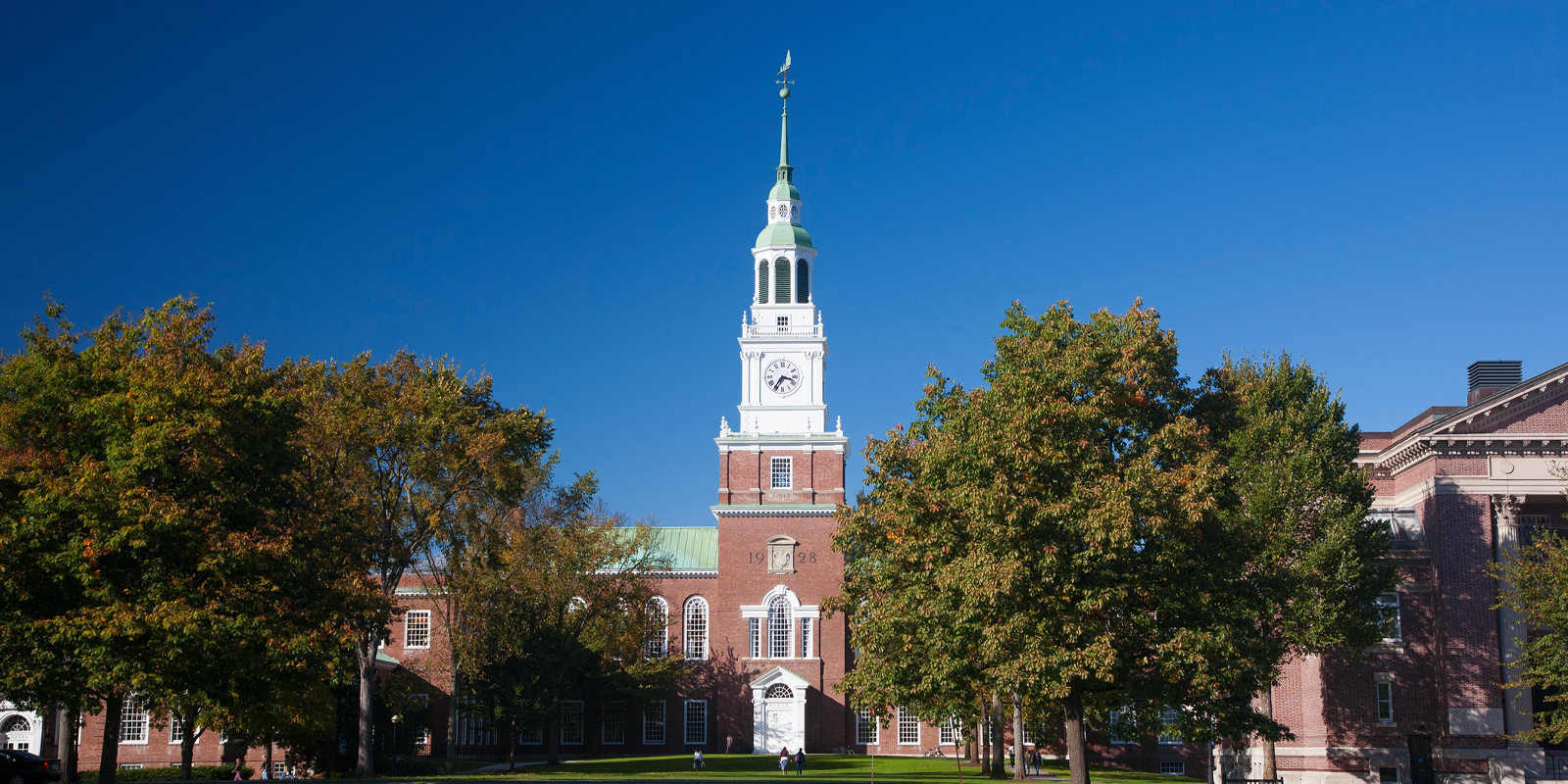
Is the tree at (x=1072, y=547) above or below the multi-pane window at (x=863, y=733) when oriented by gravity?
above

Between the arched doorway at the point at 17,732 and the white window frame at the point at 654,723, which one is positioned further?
the white window frame at the point at 654,723

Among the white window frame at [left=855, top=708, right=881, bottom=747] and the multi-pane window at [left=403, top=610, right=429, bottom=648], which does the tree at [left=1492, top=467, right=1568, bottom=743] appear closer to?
the white window frame at [left=855, top=708, right=881, bottom=747]

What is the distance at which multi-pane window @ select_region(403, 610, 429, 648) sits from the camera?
64.8 meters

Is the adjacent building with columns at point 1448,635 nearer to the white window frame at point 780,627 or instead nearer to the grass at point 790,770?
the grass at point 790,770

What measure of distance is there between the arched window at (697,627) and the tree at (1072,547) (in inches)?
1174

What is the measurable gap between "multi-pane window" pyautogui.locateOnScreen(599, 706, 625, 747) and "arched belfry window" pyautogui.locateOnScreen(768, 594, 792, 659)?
8544 millimetres

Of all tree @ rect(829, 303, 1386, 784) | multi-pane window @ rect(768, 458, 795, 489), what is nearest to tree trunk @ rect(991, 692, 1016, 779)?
tree @ rect(829, 303, 1386, 784)

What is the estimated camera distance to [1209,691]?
98.5 ft

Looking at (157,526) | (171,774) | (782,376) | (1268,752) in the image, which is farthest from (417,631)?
(1268,752)

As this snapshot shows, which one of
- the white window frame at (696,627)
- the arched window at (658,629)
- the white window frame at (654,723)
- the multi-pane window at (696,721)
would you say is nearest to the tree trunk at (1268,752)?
the arched window at (658,629)

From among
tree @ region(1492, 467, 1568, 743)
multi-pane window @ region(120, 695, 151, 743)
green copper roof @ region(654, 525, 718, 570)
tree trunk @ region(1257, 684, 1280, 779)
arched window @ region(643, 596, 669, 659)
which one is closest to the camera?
tree @ region(1492, 467, 1568, 743)

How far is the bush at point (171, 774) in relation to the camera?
41.2 metres

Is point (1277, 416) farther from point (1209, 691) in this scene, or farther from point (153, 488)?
point (153, 488)

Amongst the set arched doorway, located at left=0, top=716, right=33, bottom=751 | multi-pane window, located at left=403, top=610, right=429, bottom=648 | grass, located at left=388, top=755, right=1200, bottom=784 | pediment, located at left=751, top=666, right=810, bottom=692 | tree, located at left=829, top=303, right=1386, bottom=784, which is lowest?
grass, located at left=388, top=755, right=1200, bottom=784
